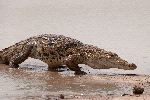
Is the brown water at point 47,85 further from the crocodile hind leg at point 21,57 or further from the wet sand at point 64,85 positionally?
the crocodile hind leg at point 21,57

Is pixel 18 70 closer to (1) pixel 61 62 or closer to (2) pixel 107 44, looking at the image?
(1) pixel 61 62

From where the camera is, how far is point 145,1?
26.7 m

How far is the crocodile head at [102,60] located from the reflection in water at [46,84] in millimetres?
761

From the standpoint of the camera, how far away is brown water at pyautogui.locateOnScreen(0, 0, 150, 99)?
9.30m

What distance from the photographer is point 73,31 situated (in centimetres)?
2059

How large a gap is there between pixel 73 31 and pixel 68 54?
903 cm

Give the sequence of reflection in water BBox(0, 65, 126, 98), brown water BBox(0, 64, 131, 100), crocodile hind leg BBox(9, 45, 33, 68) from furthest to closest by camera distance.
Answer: crocodile hind leg BBox(9, 45, 33, 68), reflection in water BBox(0, 65, 126, 98), brown water BBox(0, 64, 131, 100)

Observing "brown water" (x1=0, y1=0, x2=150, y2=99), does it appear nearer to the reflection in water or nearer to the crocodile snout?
the reflection in water

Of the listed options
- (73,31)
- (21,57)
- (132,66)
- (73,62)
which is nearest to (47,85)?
(73,62)

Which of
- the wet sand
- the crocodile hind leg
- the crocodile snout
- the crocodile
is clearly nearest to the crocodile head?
the crocodile

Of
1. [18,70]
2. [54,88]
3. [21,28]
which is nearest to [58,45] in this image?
[18,70]

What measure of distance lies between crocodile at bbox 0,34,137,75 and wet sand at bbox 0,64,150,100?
261mm

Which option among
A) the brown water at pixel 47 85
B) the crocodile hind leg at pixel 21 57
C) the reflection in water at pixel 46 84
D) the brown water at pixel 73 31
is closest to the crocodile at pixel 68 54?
the crocodile hind leg at pixel 21 57

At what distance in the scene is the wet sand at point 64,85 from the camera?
8.20m
